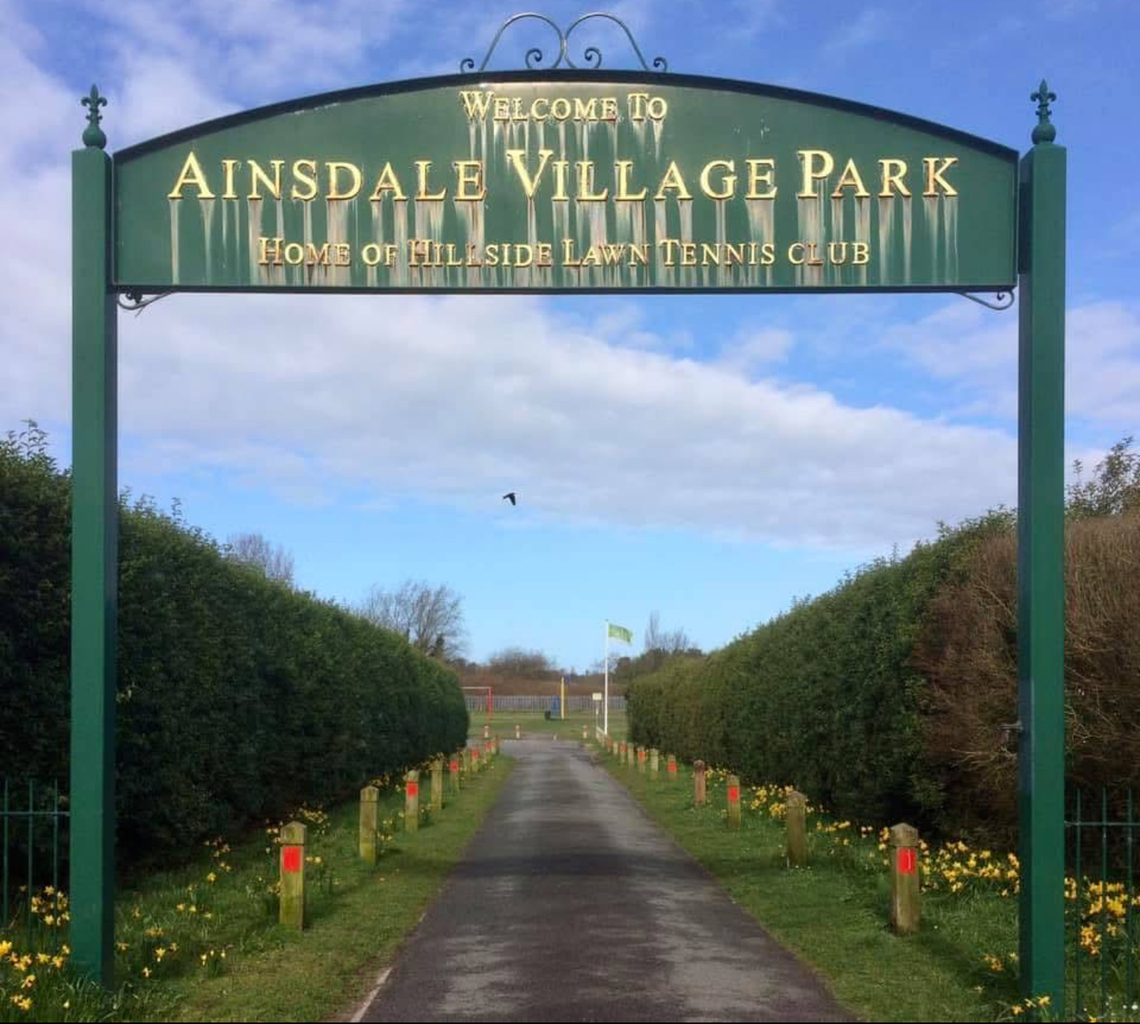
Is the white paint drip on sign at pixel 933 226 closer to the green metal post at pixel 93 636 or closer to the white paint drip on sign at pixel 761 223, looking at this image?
the white paint drip on sign at pixel 761 223

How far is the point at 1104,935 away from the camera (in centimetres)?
797

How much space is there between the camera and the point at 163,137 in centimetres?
793

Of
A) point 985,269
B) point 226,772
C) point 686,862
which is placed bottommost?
point 686,862

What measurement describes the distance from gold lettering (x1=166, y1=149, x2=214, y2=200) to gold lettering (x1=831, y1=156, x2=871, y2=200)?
3809 mm

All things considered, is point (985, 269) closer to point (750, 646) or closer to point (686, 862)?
point (686, 862)

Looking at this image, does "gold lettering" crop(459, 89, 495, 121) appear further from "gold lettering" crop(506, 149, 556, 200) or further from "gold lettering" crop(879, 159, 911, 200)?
"gold lettering" crop(879, 159, 911, 200)

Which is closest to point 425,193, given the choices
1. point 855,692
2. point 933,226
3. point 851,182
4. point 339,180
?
point 339,180

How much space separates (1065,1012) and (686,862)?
24.6 feet

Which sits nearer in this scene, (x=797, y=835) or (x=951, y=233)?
(x=951, y=233)

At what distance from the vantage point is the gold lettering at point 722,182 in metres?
7.95

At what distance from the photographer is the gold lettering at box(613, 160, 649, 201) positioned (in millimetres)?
7922

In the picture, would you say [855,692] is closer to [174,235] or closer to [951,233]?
[951,233]

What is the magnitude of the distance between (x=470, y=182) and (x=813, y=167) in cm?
209

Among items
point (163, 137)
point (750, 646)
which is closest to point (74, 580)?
point (163, 137)
